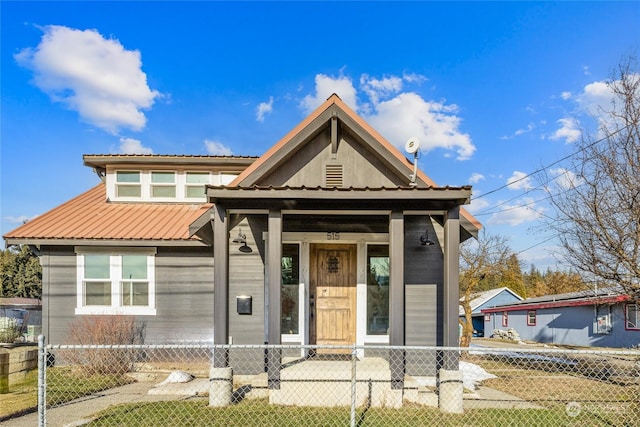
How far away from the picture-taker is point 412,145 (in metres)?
6.98

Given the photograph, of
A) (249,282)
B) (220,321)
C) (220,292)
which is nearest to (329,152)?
(249,282)

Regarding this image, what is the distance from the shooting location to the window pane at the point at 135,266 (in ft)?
31.2

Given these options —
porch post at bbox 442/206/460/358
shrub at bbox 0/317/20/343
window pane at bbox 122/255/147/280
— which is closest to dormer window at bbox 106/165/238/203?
window pane at bbox 122/255/147/280

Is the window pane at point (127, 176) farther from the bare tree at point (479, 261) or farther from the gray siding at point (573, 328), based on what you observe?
the gray siding at point (573, 328)

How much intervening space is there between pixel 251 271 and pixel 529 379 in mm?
6903

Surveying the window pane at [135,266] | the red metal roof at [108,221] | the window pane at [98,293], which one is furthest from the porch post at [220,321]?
the window pane at [98,293]

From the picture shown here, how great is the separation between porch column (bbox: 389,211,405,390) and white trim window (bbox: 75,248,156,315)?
6.10 meters

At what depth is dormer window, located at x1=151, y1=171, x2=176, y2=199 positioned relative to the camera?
11.3 metres

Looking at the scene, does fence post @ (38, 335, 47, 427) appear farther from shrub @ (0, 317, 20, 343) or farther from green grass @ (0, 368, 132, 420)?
shrub @ (0, 317, 20, 343)

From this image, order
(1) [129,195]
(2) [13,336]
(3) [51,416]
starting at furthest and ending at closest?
1. (2) [13,336]
2. (1) [129,195]
3. (3) [51,416]

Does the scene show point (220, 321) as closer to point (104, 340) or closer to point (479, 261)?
point (104, 340)

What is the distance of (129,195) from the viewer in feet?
37.0

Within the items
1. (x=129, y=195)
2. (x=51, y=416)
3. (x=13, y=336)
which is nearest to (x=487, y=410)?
(x=51, y=416)

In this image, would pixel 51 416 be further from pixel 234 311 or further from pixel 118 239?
pixel 118 239
